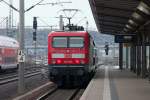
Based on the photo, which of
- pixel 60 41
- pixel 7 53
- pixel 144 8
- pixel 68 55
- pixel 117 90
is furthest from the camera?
pixel 7 53

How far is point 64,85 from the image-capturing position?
91.6 feet

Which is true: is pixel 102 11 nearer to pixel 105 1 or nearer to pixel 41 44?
pixel 105 1

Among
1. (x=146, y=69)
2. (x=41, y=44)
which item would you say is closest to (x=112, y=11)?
(x=146, y=69)

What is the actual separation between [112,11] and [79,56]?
4601mm

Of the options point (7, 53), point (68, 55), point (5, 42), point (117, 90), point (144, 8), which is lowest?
point (117, 90)

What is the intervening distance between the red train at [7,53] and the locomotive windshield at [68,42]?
11323 millimetres

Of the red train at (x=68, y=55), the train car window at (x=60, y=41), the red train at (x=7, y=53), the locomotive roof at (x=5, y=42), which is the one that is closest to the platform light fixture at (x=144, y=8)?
the red train at (x=68, y=55)

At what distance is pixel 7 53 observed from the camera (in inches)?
1533

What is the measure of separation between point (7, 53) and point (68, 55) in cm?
1441

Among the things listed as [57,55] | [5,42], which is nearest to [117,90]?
[57,55]

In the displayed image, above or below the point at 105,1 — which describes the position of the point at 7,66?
below

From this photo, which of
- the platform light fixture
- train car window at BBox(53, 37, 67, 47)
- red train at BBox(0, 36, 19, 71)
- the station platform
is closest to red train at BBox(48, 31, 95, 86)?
train car window at BBox(53, 37, 67, 47)

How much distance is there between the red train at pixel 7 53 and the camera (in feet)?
121

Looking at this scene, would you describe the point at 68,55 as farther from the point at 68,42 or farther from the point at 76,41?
the point at 76,41
